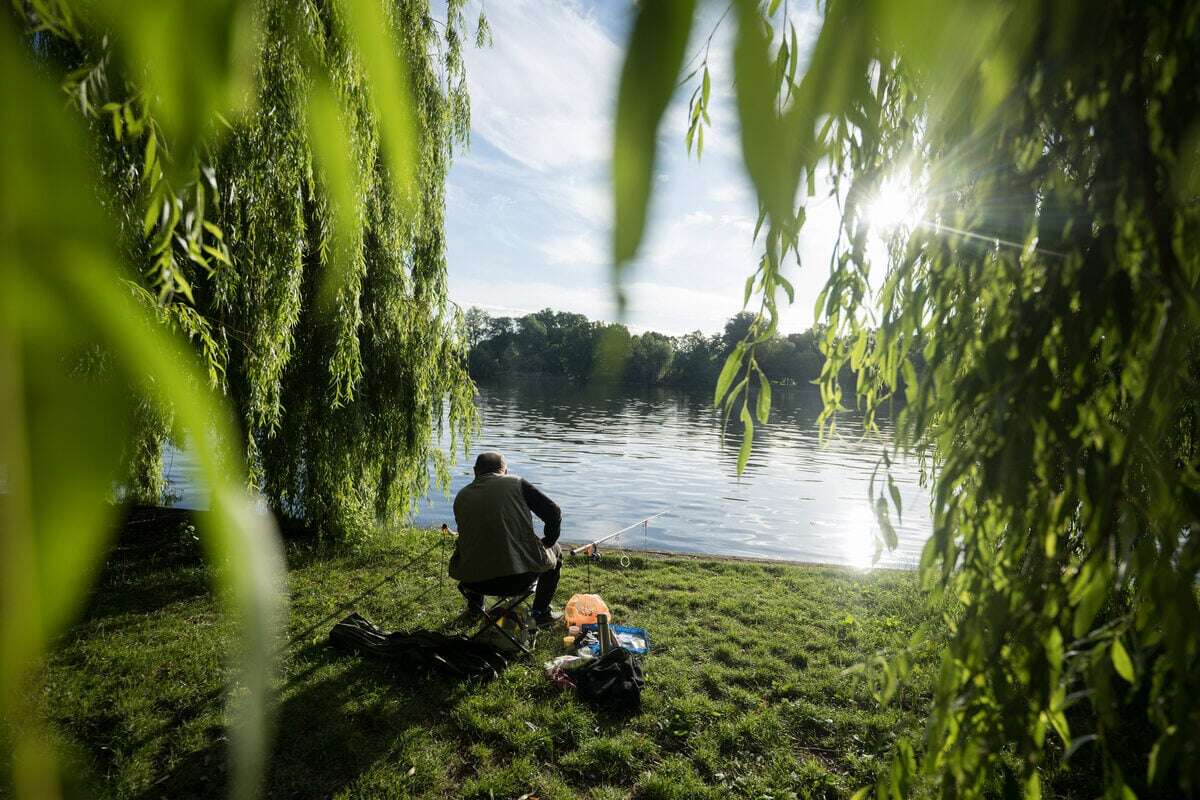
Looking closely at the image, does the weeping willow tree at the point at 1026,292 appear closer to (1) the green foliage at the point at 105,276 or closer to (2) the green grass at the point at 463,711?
(1) the green foliage at the point at 105,276

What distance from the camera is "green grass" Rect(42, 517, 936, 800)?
3.75 meters

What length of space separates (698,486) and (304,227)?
625 inches

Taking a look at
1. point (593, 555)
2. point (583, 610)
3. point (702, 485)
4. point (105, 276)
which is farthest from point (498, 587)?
point (702, 485)

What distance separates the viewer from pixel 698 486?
18.6 meters

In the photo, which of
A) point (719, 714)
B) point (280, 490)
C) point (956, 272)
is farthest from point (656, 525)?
point (956, 272)

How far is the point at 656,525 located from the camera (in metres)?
14.0

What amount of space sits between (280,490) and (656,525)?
853cm

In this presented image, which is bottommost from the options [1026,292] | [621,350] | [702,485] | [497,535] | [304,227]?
Result: [702,485]

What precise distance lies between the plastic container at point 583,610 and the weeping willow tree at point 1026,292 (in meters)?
5.45

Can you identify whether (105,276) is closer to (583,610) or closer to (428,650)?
(428,650)

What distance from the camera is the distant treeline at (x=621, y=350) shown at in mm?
378

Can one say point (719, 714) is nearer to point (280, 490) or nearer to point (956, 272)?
point (956, 272)

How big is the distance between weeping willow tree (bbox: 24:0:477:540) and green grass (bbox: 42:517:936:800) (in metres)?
1.67

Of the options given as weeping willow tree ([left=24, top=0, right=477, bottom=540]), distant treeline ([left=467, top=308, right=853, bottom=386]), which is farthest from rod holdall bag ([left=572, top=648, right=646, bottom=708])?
distant treeline ([left=467, top=308, right=853, bottom=386])
